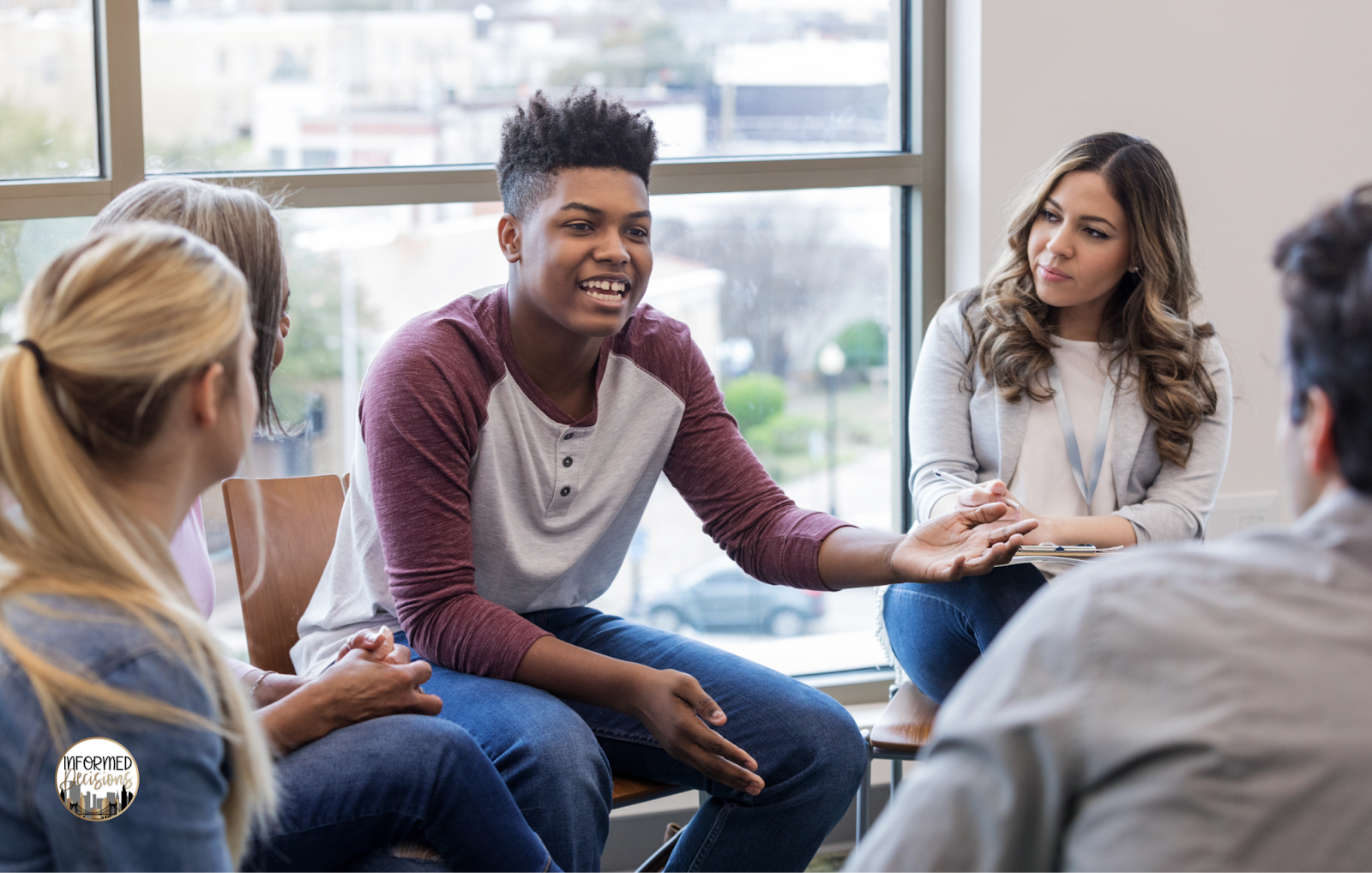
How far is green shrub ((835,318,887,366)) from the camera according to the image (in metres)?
2.60

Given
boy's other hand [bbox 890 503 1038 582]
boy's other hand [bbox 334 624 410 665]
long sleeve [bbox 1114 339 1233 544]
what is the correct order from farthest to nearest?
long sleeve [bbox 1114 339 1233 544] < boy's other hand [bbox 890 503 1038 582] < boy's other hand [bbox 334 624 410 665]

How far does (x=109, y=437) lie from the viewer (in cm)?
99

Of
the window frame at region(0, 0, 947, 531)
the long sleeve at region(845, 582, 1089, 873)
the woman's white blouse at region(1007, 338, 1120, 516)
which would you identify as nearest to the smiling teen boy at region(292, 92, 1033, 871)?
the woman's white blouse at region(1007, 338, 1120, 516)

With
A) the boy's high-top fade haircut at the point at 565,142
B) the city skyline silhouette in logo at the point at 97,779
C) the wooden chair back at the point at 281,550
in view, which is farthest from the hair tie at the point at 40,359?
the boy's high-top fade haircut at the point at 565,142

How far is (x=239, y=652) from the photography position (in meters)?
2.28

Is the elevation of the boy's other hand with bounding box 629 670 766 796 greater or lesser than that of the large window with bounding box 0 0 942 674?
lesser

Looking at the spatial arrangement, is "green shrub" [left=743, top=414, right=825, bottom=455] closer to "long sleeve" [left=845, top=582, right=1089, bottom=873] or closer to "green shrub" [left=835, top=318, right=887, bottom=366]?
"green shrub" [left=835, top=318, right=887, bottom=366]

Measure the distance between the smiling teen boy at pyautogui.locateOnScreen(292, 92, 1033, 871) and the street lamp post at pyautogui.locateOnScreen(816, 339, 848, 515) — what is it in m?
0.73

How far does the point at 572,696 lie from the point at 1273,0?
211cm

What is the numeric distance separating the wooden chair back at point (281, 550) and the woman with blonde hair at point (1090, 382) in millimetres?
952

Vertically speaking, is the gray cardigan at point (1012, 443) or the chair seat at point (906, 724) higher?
the gray cardigan at point (1012, 443)

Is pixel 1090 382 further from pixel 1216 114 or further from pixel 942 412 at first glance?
pixel 1216 114

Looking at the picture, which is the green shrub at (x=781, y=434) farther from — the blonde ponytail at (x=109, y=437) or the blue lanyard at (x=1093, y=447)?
the blonde ponytail at (x=109, y=437)

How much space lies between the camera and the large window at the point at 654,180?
6.87ft
